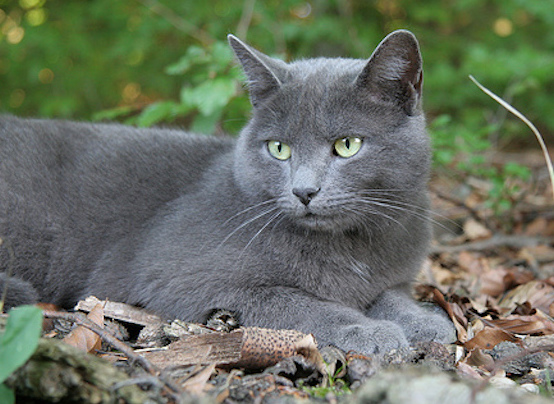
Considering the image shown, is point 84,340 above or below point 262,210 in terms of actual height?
below

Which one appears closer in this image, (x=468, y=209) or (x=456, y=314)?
(x=456, y=314)

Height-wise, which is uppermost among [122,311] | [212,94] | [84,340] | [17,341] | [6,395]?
[212,94]

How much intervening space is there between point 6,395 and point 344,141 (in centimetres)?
135

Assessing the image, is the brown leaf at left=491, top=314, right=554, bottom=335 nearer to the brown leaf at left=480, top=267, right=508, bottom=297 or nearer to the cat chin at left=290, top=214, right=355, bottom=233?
the brown leaf at left=480, top=267, right=508, bottom=297

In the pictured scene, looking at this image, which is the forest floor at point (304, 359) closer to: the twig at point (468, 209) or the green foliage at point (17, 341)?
the green foliage at point (17, 341)

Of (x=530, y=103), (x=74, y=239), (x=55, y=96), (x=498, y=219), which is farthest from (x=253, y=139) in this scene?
(x=530, y=103)

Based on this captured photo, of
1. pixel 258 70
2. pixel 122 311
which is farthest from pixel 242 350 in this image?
pixel 258 70

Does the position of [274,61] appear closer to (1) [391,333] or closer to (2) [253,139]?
(2) [253,139]

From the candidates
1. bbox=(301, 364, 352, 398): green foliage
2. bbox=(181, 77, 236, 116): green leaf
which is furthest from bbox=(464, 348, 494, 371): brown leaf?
bbox=(181, 77, 236, 116): green leaf

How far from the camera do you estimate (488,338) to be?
1.99 metres

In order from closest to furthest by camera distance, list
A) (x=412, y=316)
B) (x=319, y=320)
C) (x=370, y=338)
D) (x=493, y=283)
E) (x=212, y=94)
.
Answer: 1. (x=370, y=338)
2. (x=319, y=320)
3. (x=412, y=316)
4. (x=493, y=283)
5. (x=212, y=94)

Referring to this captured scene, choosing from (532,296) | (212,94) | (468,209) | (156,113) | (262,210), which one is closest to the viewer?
(262,210)

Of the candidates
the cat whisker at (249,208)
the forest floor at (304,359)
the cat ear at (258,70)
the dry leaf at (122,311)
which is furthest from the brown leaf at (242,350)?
the cat ear at (258,70)

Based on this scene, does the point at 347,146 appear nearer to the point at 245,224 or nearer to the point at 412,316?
the point at 245,224
